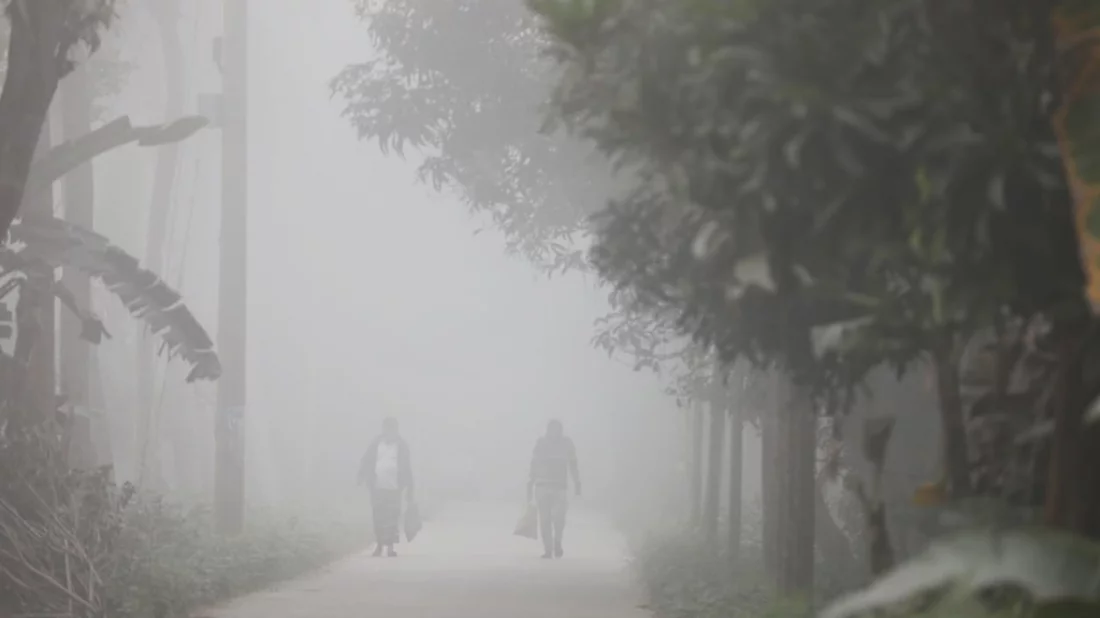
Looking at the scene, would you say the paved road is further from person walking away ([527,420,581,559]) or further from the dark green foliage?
the dark green foliage

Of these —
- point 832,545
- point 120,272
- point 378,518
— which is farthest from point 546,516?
point 120,272

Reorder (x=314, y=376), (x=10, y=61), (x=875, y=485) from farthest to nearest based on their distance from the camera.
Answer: (x=314, y=376) < (x=10, y=61) < (x=875, y=485)

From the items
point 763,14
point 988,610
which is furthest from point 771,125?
point 988,610

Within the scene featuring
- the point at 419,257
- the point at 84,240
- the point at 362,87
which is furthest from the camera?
the point at 419,257

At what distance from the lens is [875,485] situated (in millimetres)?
4754

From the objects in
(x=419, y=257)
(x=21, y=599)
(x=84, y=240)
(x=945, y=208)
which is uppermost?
(x=419, y=257)

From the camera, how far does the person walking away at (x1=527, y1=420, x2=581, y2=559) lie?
20500 millimetres

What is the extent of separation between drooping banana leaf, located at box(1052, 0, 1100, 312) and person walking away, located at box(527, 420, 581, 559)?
55.8 feet

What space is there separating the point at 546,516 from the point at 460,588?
6.56 m

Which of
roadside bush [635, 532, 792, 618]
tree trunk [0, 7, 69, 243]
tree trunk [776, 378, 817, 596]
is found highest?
tree trunk [0, 7, 69, 243]

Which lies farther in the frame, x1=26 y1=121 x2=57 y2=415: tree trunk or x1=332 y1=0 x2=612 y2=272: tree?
x1=332 y1=0 x2=612 y2=272: tree

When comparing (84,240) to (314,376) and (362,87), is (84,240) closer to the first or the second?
(362,87)

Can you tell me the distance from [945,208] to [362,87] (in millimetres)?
12647

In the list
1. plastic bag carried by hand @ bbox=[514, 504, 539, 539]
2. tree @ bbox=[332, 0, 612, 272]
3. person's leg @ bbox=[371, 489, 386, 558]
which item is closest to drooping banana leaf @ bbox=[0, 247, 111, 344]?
tree @ bbox=[332, 0, 612, 272]
